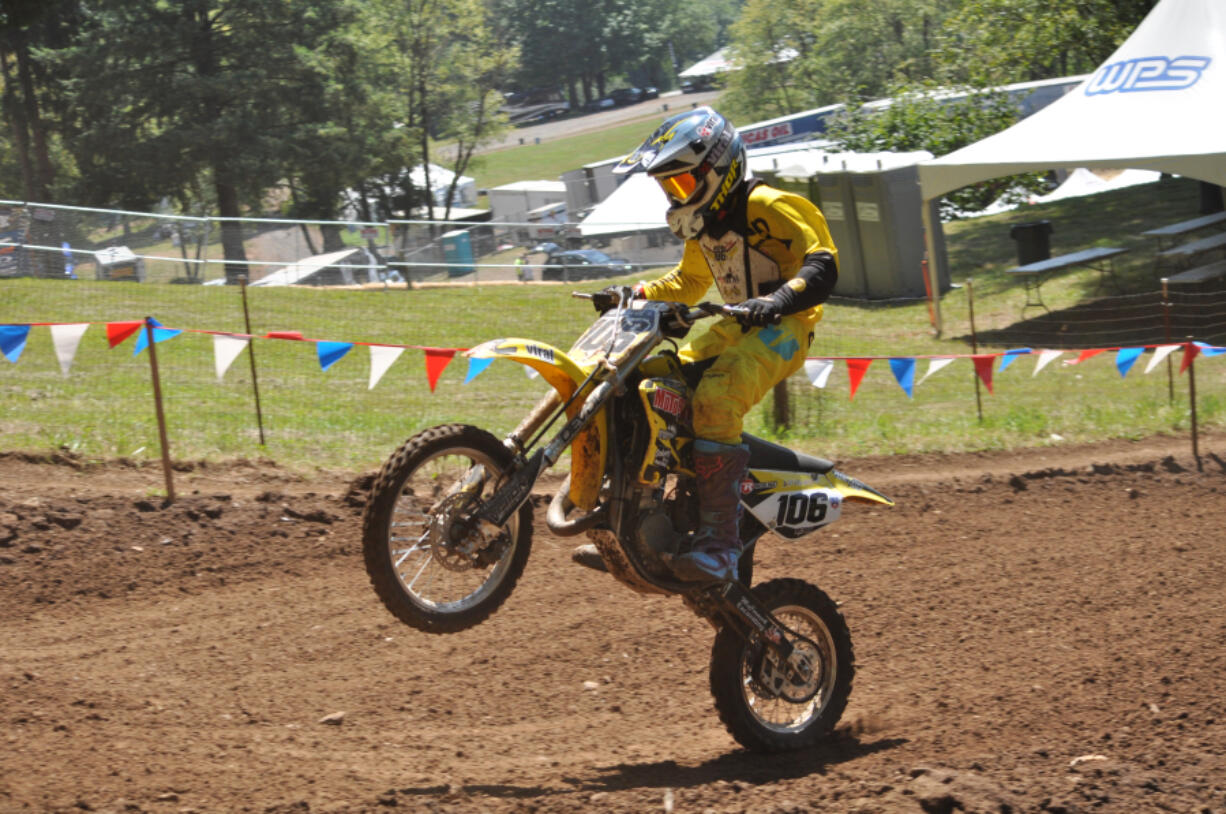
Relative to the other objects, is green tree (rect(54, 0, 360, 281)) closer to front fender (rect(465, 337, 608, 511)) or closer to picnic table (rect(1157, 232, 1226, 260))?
picnic table (rect(1157, 232, 1226, 260))

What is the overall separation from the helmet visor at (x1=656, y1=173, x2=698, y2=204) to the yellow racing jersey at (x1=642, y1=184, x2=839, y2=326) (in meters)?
0.33

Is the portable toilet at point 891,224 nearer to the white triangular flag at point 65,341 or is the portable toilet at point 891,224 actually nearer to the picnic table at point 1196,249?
the picnic table at point 1196,249

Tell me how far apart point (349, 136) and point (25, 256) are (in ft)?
72.4

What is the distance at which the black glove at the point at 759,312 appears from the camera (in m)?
4.52

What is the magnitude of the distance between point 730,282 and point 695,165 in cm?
74

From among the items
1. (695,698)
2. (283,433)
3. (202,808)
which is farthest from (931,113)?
(202,808)

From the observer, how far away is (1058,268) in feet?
61.2

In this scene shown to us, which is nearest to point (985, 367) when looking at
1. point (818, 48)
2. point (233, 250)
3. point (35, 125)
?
point (233, 250)

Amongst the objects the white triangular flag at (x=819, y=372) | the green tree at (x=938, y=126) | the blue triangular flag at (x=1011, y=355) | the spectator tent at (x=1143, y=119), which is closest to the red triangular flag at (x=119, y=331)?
the white triangular flag at (x=819, y=372)

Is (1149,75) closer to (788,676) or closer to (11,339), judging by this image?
(788,676)

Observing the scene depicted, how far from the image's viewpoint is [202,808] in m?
4.09

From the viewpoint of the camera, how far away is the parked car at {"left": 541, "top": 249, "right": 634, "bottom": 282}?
27.0 m

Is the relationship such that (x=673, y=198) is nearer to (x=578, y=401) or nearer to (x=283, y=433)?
(x=578, y=401)

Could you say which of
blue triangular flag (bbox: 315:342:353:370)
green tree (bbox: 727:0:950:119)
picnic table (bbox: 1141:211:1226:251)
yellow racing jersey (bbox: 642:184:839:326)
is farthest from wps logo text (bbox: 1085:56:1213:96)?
green tree (bbox: 727:0:950:119)
